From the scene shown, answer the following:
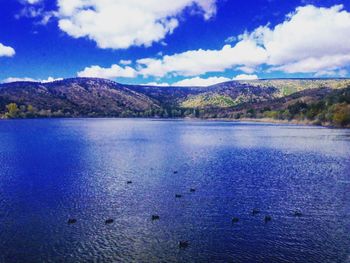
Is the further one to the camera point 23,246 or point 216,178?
point 216,178

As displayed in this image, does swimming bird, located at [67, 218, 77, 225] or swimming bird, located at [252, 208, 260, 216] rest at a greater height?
swimming bird, located at [67, 218, 77, 225]

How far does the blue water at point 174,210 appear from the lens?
27.0m

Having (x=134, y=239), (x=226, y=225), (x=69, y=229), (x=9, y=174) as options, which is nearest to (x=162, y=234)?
(x=134, y=239)

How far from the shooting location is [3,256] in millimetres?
25953

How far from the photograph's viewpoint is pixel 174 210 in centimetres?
3703

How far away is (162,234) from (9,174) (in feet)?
118

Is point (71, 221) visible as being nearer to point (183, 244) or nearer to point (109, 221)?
point (109, 221)

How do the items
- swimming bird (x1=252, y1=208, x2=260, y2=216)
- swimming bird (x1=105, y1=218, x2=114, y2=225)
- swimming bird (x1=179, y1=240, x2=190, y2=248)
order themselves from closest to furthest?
swimming bird (x1=179, y1=240, x2=190, y2=248) < swimming bird (x1=105, y1=218, x2=114, y2=225) < swimming bird (x1=252, y1=208, x2=260, y2=216)

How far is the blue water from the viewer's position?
27.0 meters

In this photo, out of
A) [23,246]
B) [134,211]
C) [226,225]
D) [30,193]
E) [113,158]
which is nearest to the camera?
[23,246]

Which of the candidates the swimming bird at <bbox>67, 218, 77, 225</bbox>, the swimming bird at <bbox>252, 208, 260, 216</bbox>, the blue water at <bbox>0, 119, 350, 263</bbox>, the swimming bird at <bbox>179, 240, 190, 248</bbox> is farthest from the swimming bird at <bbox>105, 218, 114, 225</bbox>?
the swimming bird at <bbox>252, 208, 260, 216</bbox>

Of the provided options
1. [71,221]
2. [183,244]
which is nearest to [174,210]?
[183,244]

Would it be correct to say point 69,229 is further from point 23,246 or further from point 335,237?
point 335,237

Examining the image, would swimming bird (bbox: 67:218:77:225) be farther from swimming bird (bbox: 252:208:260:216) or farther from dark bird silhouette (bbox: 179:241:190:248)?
swimming bird (bbox: 252:208:260:216)
